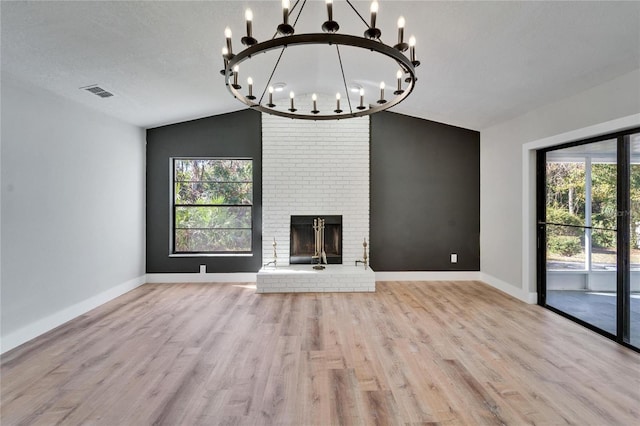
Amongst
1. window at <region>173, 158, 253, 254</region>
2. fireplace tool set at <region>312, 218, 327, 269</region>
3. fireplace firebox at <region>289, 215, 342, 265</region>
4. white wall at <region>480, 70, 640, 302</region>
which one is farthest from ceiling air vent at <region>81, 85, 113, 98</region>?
white wall at <region>480, 70, 640, 302</region>

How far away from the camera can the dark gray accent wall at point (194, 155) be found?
5020 mm

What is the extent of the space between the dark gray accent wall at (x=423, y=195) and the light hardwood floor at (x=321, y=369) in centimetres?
144

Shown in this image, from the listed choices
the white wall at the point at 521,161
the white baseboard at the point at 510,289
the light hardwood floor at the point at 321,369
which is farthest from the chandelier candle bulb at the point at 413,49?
the white baseboard at the point at 510,289

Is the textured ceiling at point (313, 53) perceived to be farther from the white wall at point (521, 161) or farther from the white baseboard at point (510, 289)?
the white baseboard at point (510, 289)

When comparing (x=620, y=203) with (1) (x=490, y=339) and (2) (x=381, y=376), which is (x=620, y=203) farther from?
(2) (x=381, y=376)

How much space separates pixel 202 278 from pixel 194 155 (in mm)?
2020

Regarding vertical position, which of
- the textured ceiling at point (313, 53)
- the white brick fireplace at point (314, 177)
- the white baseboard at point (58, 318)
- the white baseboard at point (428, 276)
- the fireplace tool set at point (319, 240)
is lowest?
the white baseboard at point (58, 318)

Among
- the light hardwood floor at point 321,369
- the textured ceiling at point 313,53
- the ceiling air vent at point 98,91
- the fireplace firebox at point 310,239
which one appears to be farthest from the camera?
the fireplace firebox at point 310,239

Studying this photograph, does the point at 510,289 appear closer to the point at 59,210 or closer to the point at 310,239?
the point at 310,239

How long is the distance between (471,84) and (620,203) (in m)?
1.88

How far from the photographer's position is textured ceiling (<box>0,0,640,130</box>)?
225cm

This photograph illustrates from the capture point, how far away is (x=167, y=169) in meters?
5.03

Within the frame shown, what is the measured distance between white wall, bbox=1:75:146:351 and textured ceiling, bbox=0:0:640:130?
1.29ft

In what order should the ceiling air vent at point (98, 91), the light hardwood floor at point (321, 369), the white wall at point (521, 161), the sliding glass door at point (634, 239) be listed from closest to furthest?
1. the light hardwood floor at point (321, 369)
2. the sliding glass door at point (634, 239)
3. the white wall at point (521, 161)
4. the ceiling air vent at point (98, 91)
